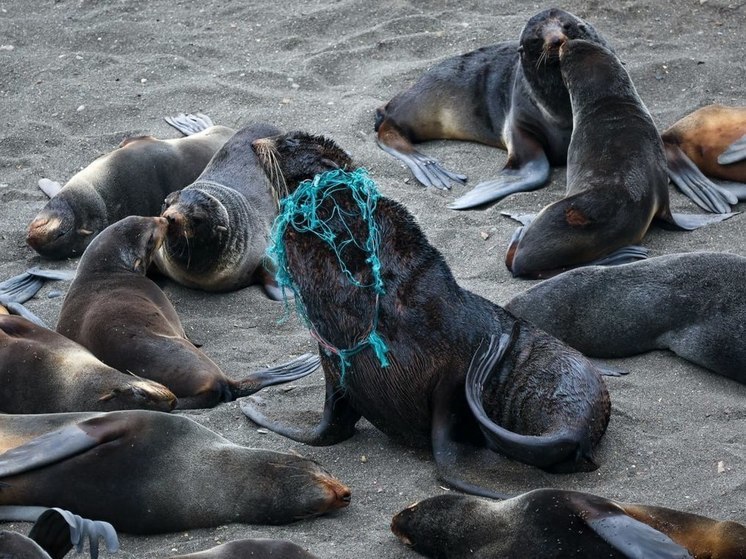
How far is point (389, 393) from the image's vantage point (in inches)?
175

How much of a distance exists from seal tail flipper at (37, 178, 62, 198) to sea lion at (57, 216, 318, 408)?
106cm

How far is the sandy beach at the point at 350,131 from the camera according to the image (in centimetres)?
419

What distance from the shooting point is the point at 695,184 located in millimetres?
6668

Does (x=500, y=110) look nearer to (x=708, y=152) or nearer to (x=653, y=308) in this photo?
(x=708, y=152)

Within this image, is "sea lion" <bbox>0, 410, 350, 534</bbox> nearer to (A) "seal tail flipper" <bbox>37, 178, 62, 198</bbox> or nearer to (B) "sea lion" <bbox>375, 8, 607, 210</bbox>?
(B) "sea lion" <bbox>375, 8, 607, 210</bbox>

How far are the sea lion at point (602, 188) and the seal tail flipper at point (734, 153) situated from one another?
466 mm

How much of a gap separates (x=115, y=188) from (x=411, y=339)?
325 cm

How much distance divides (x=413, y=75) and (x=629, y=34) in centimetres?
150

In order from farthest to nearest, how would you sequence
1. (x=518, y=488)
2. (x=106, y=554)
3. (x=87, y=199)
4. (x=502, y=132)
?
(x=502, y=132) < (x=87, y=199) < (x=518, y=488) < (x=106, y=554)

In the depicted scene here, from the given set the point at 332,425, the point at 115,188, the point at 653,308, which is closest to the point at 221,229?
the point at 115,188

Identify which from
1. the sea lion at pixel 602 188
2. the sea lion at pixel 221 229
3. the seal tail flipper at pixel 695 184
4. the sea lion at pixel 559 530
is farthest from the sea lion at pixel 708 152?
the sea lion at pixel 559 530

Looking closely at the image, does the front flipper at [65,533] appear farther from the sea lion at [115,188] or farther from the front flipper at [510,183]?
the front flipper at [510,183]

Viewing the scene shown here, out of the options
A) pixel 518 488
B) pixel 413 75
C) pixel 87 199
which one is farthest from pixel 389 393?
pixel 413 75

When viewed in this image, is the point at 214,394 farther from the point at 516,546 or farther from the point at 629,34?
the point at 629,34
